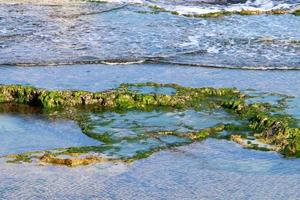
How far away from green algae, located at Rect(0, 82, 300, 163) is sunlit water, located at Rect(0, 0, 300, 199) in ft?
0.63

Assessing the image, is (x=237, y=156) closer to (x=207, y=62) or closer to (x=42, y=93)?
(x=42, y=93)

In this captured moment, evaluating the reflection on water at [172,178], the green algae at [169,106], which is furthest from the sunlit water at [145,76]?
the green algae at [169,106]

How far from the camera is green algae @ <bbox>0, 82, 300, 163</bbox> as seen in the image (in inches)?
313

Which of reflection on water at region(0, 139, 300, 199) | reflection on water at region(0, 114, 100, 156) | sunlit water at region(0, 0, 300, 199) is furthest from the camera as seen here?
reflection on water at region(0, 114, 100, 156)

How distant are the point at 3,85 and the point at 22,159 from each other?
130 inches

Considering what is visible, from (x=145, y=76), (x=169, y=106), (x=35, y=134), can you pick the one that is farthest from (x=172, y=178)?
(x=145, y=76)

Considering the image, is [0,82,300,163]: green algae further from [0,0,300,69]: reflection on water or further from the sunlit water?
[0,0,300,69]: reflection on water

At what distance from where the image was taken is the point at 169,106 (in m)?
9.30

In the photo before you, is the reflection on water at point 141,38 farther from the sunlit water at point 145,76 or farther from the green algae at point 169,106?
the green algae at point 169,106

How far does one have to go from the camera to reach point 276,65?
510 inches

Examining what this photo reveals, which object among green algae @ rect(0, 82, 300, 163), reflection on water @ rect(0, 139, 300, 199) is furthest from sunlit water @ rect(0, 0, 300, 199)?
green algae @ rect(0, 82, 300, 163)

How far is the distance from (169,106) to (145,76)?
236cm

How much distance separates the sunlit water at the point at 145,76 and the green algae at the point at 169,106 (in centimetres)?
19

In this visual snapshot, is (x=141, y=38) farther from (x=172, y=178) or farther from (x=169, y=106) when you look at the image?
(x=172, y=178)
